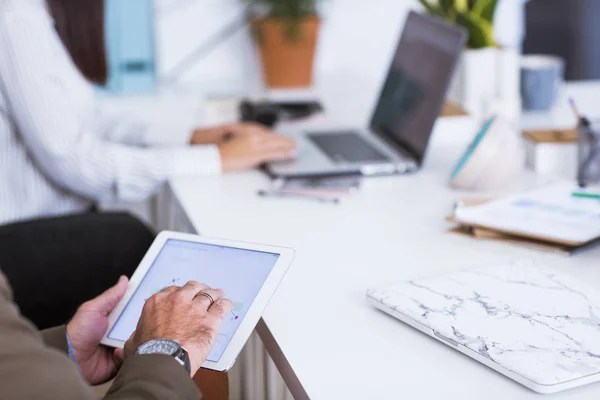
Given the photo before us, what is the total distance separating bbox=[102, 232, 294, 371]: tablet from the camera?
92 cm

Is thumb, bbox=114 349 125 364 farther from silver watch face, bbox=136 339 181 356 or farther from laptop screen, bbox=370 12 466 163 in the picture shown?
laptop screen, bbox=370 12 466 163

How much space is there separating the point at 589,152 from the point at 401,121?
0.43 metres

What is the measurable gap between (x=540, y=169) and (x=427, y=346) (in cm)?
90

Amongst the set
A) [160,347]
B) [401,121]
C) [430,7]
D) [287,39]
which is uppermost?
[430,7]

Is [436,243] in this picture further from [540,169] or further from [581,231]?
[540,169]

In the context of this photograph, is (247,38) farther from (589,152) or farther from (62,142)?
(589,152)

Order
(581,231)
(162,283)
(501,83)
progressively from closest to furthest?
(162,283) → (581,231) → (501,83)

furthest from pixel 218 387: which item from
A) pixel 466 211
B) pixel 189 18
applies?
pixel 189 18

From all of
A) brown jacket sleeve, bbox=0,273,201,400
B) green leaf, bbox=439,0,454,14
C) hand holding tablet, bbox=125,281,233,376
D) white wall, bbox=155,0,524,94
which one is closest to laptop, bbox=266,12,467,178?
green leaf, bbox=439,0,454,14

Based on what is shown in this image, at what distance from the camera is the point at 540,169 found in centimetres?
169

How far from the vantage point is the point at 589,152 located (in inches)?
56.3

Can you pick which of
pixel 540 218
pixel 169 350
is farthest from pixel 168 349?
pixel 540 218

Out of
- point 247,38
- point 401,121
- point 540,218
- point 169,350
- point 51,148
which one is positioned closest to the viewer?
point 169,350

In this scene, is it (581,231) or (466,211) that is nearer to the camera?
(581,231)
